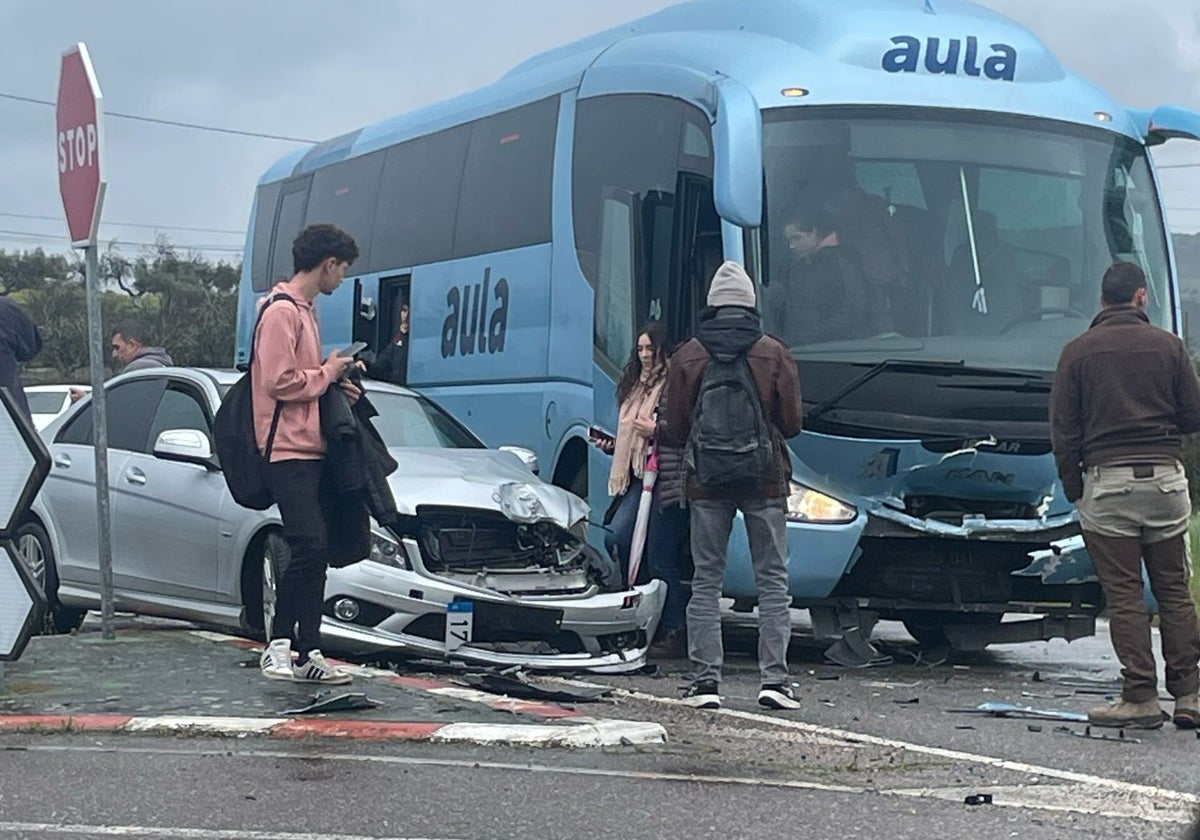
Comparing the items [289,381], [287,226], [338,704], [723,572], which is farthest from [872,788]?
[287,226]

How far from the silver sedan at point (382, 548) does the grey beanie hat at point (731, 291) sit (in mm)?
1498

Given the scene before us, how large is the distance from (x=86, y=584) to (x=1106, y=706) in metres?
5.49

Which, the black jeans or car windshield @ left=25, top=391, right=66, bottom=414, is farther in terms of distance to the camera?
car windshield @ left=25, top=391, right=66, bottom=414

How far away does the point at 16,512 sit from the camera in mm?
8016

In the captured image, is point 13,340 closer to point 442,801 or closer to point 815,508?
point 815,508

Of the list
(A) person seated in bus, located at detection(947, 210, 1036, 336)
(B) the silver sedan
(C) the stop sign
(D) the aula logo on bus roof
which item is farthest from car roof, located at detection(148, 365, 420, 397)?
(D) the aula logo on bus roof

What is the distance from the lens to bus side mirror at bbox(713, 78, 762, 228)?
1004 cm

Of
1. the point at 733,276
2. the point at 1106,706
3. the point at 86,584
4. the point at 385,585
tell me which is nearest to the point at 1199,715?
the point at 1106,706

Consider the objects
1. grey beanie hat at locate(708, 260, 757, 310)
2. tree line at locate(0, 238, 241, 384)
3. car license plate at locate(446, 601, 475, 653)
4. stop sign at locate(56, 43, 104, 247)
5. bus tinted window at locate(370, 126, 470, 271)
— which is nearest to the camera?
grey beanie hat at locate(708, 260, 757, 310)

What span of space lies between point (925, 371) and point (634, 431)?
1.63 m

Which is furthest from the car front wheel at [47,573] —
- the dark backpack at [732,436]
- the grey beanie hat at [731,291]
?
the grey beanie hat at [731,291]

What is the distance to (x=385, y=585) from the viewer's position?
929 centimetres

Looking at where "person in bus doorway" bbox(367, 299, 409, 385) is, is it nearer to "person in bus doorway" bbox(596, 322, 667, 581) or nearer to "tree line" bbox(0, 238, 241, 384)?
"person in bus doorway" bbox(596, 322, 667, 581)

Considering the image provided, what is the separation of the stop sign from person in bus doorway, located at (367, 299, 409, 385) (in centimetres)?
550
